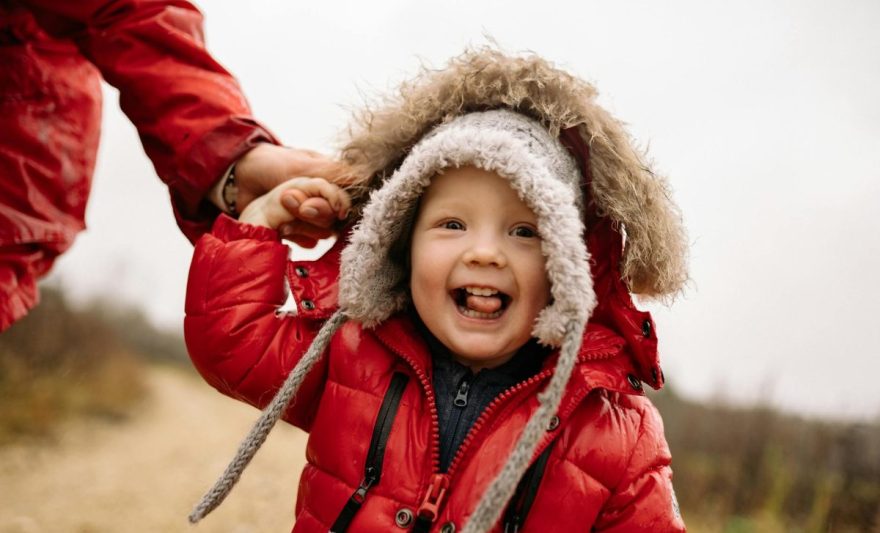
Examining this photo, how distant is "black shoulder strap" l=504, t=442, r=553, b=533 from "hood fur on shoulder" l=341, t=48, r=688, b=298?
0.49 metres

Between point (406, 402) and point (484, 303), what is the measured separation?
0.96ft

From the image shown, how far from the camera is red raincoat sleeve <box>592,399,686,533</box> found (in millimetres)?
1476

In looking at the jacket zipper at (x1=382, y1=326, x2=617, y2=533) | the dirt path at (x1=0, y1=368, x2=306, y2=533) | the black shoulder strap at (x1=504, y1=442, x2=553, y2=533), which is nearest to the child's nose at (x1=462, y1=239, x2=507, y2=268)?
A: the jacket zipper at (x1=382, y1=326, x2=617, y2=533)

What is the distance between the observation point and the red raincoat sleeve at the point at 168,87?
1.83 meters

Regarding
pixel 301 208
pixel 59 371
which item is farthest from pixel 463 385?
pixel 59 371

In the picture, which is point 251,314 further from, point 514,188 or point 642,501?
point 642,501

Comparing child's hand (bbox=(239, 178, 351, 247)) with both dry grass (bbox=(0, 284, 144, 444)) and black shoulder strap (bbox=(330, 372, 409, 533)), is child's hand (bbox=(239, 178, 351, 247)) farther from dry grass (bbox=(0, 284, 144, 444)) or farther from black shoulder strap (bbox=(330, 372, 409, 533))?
dry grass (bbox=(0, 284, 144, 444))

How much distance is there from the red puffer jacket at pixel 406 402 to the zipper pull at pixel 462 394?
8 centimetres

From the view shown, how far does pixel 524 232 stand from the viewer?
155 cm

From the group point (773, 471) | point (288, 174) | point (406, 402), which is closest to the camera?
point (406, 402)

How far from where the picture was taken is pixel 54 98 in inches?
71.5

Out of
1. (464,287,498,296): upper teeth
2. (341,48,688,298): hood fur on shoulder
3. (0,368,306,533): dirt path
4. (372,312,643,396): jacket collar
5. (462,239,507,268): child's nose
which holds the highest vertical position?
(341,48,688,298): hood fur on shoulder

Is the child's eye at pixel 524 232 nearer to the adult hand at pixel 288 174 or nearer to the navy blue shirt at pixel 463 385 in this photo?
the navy blue shirt at pixel 463 385

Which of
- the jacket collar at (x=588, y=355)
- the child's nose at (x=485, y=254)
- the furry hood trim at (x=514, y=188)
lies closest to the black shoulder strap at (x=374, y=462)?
the jacket collar at (x=588, y=355)
